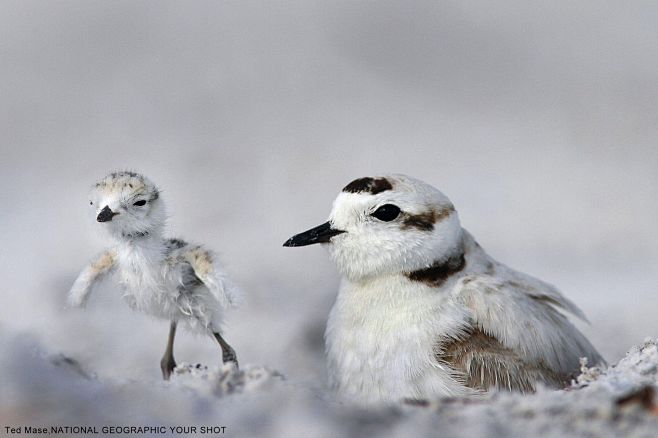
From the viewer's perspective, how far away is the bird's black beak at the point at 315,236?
3.73 metres

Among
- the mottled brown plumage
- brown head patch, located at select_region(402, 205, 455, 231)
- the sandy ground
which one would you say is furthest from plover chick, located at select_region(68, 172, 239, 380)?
the mottled brown plumage

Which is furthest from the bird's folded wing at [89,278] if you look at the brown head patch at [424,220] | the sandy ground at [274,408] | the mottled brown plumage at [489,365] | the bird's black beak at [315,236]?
the mottled brown plumage at [489,365]

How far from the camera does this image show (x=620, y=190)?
25.2 ft

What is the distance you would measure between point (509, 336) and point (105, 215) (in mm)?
1610

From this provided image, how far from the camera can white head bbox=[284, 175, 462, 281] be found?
3703 mm

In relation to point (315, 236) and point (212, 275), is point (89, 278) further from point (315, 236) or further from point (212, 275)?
point (315, 236)

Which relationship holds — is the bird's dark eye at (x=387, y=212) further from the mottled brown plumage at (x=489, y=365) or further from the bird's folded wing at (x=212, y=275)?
the bird's folded wing at (x=212, y=275)

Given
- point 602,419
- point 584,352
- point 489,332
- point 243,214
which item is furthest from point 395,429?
point 243,214

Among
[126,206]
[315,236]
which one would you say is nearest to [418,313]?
[315,236]

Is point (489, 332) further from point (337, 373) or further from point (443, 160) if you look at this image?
point (443, 160)

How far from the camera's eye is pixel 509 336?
370 centimetres

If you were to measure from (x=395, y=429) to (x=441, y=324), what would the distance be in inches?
41.3

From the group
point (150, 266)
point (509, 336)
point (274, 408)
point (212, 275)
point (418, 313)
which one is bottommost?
point (274, 408)

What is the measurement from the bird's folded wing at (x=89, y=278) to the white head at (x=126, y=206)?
16 cm
